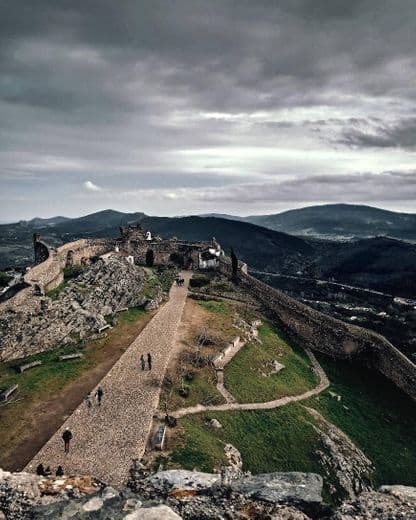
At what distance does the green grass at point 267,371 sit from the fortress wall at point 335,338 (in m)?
4.37

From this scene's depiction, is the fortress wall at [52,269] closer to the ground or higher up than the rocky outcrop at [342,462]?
higher up

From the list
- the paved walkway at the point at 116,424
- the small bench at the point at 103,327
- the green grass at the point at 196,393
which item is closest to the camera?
the paved walkway at the point at 116,424

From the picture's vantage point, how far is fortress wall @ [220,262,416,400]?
53.9 meters

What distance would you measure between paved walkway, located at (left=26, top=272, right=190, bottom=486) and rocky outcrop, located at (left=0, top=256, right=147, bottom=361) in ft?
24.5

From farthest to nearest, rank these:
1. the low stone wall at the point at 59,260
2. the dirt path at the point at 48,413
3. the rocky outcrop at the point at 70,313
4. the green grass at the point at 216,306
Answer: the green grass at the point at 216,306 → the low stone wall at the point at 59,260 → the rocky outcrop at the point at 70,313 → the dirt path at the point at 48,413

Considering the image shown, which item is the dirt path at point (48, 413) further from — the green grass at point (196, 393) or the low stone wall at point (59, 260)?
the low stone wall at point (59, 260)

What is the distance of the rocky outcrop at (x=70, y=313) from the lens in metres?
41.0

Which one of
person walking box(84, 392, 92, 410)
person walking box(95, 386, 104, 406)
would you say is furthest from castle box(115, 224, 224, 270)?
person walking box(84, 392, 92, 410)

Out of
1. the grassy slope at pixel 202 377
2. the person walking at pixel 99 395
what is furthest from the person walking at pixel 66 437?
the grassy slope at pixel 202 377

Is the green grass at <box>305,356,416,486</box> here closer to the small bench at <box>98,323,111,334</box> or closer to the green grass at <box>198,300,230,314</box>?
the green grass at <box>198,300,230,314</box>

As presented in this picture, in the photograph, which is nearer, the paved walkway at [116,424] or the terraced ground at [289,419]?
the paved walkway at [116,424]

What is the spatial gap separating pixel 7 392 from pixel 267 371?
2568cm

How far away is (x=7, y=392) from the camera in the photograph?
32062 mm

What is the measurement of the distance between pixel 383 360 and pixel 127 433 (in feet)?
132
